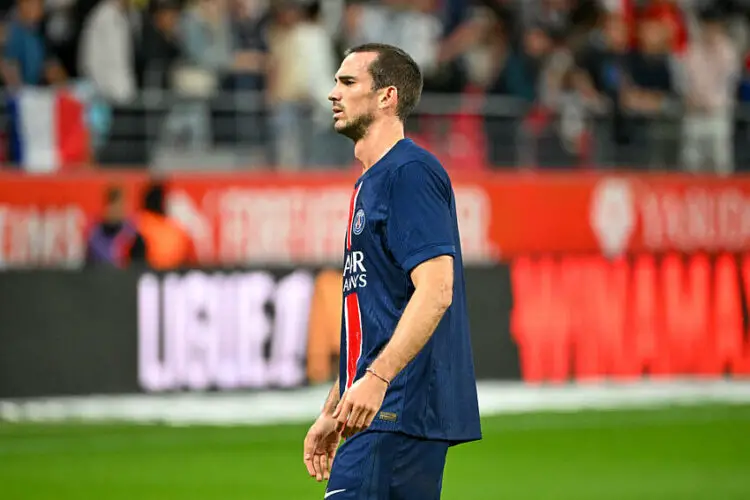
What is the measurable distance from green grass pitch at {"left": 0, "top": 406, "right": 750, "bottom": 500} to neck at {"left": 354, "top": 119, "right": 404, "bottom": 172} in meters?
5.61

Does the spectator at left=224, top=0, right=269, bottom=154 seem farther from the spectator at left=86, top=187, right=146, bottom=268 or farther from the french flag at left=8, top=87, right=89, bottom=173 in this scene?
the spectator at left=86, top=187, right=146, bottom=268

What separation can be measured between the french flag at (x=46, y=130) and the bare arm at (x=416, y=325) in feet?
40.2

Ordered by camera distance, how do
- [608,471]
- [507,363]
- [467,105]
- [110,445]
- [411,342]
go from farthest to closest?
[467,105] → [507,363] → [110,445] → [608,471] → [411,342]

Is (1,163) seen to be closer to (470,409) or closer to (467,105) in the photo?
(467,105)

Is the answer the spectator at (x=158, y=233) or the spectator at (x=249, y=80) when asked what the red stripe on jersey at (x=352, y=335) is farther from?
the spectator at (x=249, y=80)

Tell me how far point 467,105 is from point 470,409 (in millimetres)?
13905

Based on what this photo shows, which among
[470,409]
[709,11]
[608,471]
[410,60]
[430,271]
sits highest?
[709,11]

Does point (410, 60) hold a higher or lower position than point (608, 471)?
higher

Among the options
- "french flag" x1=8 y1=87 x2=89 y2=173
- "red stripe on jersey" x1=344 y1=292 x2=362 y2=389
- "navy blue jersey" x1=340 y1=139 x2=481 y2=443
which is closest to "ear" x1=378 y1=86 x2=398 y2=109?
"navy blue jersey" x1=340 y1=139 x2=481 y2=443

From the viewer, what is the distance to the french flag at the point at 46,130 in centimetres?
1597

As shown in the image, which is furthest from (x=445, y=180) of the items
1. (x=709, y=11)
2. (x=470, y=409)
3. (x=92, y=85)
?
(x=709, y=11)

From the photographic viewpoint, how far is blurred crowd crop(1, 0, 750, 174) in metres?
16.6

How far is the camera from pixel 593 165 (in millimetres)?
19547

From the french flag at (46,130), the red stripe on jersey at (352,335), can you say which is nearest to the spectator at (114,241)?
the french flag at (46,130)
